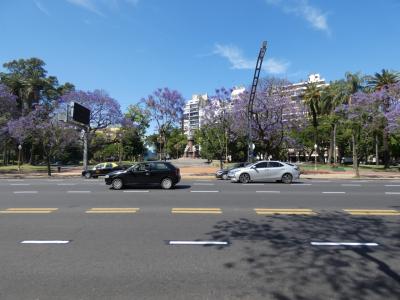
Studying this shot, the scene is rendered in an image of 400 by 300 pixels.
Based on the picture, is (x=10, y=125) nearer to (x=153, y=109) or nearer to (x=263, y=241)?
(x=153, y=109)

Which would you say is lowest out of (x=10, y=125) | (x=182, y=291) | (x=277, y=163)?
(x=182, y=291)

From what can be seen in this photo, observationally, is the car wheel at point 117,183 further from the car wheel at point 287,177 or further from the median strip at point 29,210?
the car wheel at point 287,177

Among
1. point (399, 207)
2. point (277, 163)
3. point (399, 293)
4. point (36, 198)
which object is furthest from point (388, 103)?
point (399, 293)

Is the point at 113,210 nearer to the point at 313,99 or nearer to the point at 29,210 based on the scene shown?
the point at 29,210

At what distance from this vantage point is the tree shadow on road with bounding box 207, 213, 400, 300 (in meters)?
5.18

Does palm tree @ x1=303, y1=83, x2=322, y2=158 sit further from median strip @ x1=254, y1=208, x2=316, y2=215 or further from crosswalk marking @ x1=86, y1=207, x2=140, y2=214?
crosswalk marking @ x1=86, y1=207, x2=140, y2=214

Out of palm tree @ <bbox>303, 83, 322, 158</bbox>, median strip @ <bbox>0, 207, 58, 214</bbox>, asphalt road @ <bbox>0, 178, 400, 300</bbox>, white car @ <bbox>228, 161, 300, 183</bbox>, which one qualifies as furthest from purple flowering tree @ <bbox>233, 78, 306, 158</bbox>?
median strip @ <bbox>0, 207, 58, 214</bbox>

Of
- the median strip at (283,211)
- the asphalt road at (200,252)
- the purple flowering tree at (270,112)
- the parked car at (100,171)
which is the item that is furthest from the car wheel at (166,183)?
the purple flowering tree at (270,112)

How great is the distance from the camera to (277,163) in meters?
25.1

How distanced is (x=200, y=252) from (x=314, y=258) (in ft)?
6.17

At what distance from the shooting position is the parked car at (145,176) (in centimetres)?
1981

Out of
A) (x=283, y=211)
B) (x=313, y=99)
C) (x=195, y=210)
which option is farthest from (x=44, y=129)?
(x=313, y=99)

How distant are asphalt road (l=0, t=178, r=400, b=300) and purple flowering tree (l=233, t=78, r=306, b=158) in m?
26.5

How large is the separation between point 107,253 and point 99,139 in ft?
189
